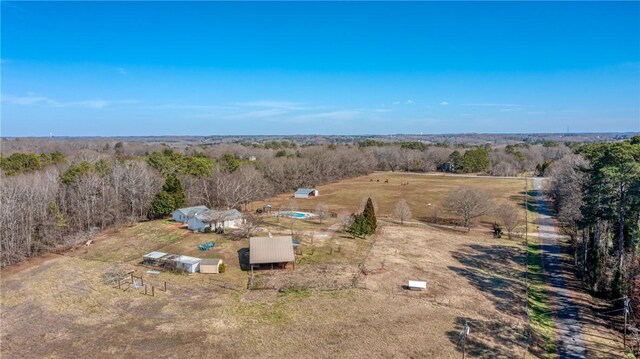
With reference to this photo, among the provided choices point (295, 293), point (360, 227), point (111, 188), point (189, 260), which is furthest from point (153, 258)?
point (360, 227)

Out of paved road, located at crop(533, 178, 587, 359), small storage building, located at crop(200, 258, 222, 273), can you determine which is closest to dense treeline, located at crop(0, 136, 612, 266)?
small storage building, located at crop(200, 258, 222, 273)

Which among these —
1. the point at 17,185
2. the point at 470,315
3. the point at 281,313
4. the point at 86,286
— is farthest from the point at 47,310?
the point at 470,315

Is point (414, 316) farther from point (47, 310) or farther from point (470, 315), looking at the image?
point (47, 310)

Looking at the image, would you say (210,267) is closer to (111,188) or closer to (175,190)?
(175,190)

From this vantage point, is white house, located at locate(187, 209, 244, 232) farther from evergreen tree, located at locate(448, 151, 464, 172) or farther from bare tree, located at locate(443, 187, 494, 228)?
evergreen tree, located at locate(448, 151, 464, 172)

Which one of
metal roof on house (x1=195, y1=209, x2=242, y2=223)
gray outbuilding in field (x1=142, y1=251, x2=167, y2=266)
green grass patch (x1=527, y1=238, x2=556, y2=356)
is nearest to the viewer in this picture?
green grass patch (x1=527, y1=238, x2=556, y2=356)

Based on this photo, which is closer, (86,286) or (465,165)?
(86,286)
